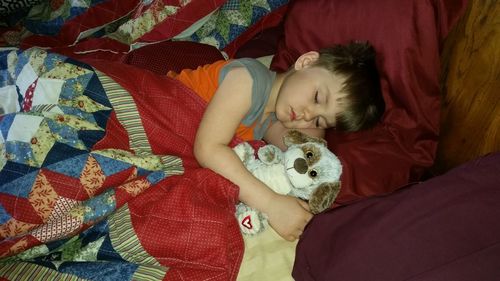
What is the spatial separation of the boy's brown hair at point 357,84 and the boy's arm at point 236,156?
26 centimetres

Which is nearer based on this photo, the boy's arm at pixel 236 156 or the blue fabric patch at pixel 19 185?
the blue fabric patch at pixel 19 185

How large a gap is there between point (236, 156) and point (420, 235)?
0.51 metres

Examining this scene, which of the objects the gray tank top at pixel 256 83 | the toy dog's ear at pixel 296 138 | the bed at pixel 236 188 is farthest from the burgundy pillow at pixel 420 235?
the gray tank top at pixel 256 83

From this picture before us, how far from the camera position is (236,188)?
39.7 inches

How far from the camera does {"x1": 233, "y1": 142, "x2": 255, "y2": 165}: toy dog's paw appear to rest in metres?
1.11

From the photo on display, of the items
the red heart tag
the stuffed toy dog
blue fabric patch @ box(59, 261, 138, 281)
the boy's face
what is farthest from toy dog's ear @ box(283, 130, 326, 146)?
blue fabric patch @ box(59, 261, 138, 281)

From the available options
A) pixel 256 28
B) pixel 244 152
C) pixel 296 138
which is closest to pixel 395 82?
pixel 296 138

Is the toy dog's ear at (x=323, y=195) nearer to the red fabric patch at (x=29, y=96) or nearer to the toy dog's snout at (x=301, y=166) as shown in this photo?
the toy dog's snout at (x=301, y=166)

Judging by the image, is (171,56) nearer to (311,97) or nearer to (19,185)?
(311,97)

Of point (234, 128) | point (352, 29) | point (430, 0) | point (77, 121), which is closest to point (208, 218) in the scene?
point (234, 128)

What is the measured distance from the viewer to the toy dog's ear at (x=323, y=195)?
37.7 inches

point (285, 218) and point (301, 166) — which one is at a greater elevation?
point (301, 166)

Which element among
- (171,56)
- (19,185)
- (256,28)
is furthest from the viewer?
(256,28)

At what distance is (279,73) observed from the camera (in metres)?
1.30
